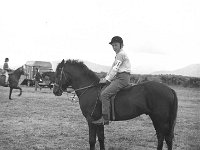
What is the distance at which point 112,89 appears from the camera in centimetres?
718

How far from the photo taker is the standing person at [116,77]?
7.18 metres

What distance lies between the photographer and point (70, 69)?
7863 millimetres

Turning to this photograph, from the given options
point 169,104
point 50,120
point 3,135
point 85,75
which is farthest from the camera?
point 50,120

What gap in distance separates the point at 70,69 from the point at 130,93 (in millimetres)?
1815

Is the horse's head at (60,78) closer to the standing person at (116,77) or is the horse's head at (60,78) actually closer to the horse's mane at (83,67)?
the horse's mane at (83,67)

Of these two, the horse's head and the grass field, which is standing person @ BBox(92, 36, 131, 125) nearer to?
the horse's head

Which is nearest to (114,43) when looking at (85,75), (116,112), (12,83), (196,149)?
(85,75)

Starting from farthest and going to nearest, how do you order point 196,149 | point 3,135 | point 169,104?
point 3,135
point 196,149
point 169,104

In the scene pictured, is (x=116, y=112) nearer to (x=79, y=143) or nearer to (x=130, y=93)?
(x=130, y=93)

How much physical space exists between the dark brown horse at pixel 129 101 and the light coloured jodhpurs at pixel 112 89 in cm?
20

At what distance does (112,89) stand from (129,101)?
523 mm

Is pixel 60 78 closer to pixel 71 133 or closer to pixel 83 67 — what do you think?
pixel 83 67

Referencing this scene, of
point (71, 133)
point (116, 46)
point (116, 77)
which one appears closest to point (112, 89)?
point (116, 77)

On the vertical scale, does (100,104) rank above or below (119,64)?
below
